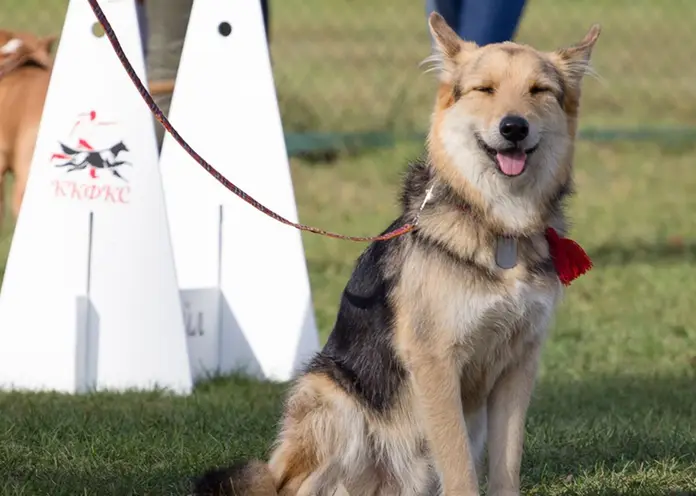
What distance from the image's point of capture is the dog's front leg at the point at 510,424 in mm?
3922

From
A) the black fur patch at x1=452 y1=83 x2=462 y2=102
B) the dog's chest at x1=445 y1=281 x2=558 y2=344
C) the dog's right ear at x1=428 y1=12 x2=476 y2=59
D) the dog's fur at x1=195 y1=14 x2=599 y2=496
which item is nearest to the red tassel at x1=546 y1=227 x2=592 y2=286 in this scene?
the dog's fur at x1=195 y1=14 x2=599 y2=496

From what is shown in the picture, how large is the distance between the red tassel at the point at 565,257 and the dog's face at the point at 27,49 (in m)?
4.64

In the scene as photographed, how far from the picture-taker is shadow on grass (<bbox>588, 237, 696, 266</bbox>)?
29.2 ft

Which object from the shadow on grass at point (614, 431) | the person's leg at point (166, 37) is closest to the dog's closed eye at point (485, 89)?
the shadow on grass at point (614, 431)

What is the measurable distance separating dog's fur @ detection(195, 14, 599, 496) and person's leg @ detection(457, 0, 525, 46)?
2.13m

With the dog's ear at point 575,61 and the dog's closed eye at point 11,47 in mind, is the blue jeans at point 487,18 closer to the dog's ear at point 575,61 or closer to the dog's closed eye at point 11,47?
the dog's ear at point 575,61

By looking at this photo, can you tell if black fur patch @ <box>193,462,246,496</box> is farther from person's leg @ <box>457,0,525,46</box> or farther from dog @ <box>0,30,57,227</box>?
dog @ <box>0,30,57,227</box>

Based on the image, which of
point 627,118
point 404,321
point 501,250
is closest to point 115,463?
point 404,321

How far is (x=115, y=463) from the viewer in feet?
14.3

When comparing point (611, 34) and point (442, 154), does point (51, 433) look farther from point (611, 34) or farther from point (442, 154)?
point (611, 34)

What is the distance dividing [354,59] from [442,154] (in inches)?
421

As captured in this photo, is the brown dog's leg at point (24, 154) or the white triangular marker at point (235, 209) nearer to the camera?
the white triangular marker at point (235, 209)

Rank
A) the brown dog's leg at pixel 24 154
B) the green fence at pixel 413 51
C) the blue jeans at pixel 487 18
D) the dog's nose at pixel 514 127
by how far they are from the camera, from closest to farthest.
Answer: the dog's nose at pixel 514 127 < the blue jeans at pixel 487 18 < the brown dog's leg at pixel 24 154 < the green fence at pixel 413 51

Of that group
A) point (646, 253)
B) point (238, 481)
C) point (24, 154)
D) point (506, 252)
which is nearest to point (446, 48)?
point (506, 252)
